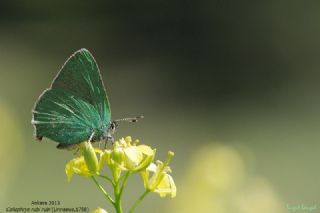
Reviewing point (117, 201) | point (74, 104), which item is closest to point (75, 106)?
point (74, 104)

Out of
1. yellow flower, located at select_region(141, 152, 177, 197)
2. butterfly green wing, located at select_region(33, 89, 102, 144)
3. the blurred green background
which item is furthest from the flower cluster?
the blurred green background

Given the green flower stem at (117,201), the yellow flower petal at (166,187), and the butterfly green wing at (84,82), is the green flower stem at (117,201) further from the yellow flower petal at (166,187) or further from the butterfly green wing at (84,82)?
the butterfly green wing at (84,82)

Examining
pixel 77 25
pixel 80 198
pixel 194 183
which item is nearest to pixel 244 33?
pixel 77 25

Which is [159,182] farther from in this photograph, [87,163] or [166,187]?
[87,163]

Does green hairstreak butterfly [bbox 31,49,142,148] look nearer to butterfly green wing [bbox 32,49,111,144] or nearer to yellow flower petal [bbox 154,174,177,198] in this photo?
butterfly green wing [bbox 32,49,111,144]

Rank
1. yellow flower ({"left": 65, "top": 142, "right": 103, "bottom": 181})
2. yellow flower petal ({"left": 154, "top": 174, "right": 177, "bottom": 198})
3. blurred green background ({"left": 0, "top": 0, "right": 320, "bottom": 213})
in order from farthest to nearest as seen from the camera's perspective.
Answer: blurred green background ({"left": 0, "top": 0, "right": 320, "bottom": 213}) → yellow flower petal ({"left": 154, "top": 174, "right": 177, "bottom": 198}) → yellow flower ({"left": 65, "top": 142, "right": 103, "bottom": 181})

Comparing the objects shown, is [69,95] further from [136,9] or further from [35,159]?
[136,9]
